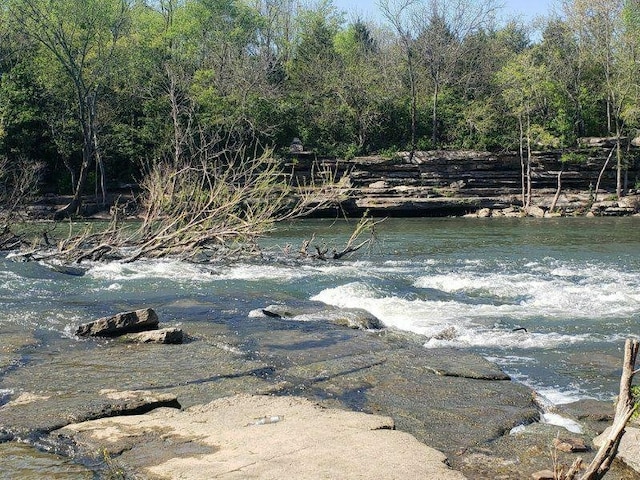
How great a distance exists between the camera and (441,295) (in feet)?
54.6

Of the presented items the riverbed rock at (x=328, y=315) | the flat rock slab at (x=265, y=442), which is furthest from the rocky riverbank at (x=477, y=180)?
the flat rock slab at (x=265, y=442)

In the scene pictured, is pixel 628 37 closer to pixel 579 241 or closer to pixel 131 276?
pixel 579 241

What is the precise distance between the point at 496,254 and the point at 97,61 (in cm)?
2558

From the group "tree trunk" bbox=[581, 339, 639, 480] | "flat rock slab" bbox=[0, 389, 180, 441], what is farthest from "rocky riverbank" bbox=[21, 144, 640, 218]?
"tree trunk" bbox=[581, 339, 639, 480]

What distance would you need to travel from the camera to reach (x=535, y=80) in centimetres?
4469

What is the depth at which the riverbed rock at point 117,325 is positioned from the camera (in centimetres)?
1109

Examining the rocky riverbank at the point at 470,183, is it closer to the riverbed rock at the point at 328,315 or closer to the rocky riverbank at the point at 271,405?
the riverbed rock at the point at 328,315

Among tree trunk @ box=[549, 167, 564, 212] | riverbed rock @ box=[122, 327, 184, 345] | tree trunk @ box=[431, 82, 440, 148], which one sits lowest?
riverbed rock @ box=[122, 327, 184, 345]

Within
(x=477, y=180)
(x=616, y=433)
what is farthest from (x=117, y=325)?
(x=477, y=180)

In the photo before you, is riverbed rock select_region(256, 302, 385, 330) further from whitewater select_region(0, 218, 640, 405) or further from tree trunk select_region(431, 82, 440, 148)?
tree trunk select_region(431, 82, 440, 148)

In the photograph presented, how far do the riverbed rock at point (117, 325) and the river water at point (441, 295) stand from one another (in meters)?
0.25

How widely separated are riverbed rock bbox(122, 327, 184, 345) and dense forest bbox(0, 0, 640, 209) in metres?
28.3

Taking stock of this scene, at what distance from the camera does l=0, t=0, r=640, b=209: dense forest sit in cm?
4094

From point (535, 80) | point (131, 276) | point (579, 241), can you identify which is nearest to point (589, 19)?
point (535, 80)
